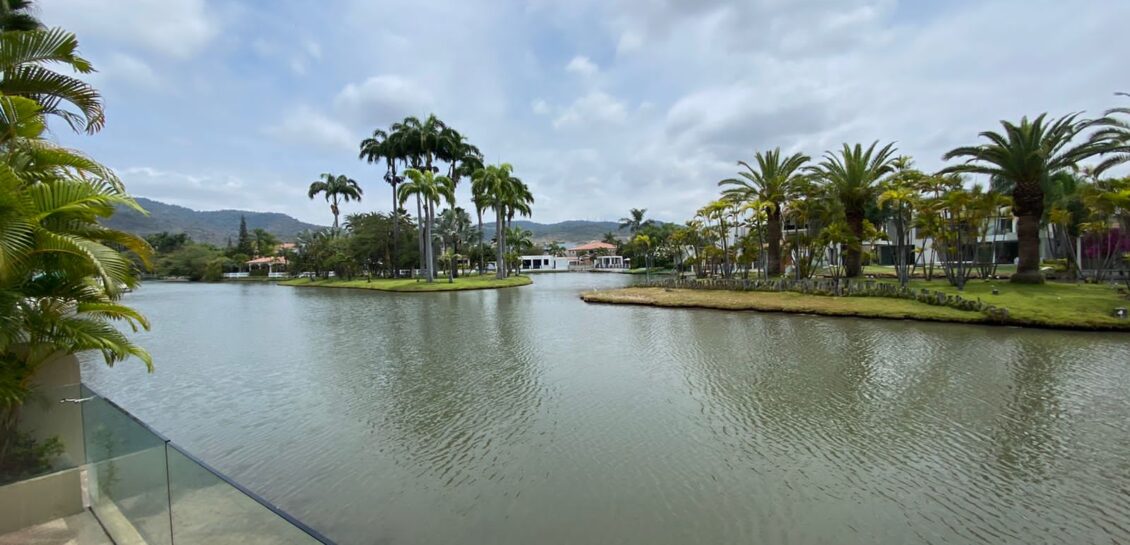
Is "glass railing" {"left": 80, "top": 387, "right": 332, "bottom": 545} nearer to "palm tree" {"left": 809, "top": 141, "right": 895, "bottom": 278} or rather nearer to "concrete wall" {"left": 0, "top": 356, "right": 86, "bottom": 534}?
"concrete wall" {"left": 0, "top": 356, "right": 86, "bottom": 534}

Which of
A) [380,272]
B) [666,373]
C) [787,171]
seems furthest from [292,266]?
[666,373]

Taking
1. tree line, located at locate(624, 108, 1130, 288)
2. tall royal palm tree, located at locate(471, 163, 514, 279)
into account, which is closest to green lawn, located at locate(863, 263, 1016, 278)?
tree line, located at locate(624, 108, 1130, 288)

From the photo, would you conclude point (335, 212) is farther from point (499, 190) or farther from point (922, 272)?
point (922, 272)

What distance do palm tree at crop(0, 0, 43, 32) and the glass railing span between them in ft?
35.9

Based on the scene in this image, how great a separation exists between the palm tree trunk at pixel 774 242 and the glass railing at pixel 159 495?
109 ft

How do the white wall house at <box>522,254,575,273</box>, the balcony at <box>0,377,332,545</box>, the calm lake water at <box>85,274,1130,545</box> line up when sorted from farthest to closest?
the white wall house at <box>522,254,575,273</box>, the calm lake water at <box>85,274,1130,545</box>, the balcony at <box>0,377,332,545</box>

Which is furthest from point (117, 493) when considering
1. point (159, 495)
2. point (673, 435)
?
point (673, 435)

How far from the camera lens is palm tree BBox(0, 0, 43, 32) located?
1080cm

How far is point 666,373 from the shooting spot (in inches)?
468

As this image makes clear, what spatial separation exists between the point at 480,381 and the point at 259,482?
5263mm

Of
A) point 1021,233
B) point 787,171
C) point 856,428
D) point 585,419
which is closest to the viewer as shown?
point 856,428

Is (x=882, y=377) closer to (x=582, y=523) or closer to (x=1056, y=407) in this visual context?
(x=1056, y=407)

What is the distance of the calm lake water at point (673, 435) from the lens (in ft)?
17.7

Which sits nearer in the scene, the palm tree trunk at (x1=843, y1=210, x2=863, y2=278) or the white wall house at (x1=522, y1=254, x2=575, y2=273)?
the palm tree trunk at (x1=843, y1=210, x2=863, y2=278)
